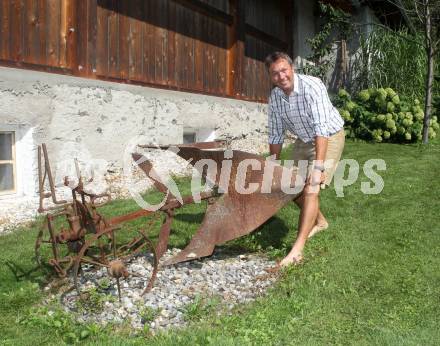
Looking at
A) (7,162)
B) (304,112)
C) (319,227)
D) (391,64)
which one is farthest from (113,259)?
(391,64)

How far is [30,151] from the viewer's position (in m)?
5.54

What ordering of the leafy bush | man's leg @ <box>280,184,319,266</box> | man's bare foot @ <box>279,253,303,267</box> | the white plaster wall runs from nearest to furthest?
man's bare foot @ <box>279,253,303,267</box> < man's leg @ <box>280,184,319,266</box> < the white plaster wall < the leafy bush

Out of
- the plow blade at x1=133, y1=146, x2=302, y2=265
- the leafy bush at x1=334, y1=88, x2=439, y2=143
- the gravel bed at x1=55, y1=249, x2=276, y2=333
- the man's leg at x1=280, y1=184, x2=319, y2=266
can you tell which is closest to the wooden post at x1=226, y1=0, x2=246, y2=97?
the leafy bush at x1=334, y1=88, x2=439, y2=143

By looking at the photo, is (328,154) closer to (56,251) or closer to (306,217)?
(306,217)

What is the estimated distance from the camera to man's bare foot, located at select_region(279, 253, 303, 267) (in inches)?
159

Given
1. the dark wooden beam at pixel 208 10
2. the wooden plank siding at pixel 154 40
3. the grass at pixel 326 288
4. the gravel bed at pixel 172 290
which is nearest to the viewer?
the grass at pixel 326 288

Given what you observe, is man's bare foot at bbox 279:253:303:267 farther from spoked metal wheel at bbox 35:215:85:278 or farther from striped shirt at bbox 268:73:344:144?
spoked metal wheel at bbox 35:215:85:278

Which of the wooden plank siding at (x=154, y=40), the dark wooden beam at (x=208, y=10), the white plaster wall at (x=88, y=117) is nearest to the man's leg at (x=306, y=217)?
the white plaster wall at (x=88, y=117)

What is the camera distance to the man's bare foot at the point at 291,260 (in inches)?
159

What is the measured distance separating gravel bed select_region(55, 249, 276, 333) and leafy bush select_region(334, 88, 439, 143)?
22.2ft

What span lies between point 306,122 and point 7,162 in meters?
3.34

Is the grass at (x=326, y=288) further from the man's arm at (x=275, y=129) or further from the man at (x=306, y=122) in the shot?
the man's arm at (x=275, y=129)

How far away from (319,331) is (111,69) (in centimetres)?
473

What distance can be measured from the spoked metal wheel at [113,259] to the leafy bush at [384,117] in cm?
702
